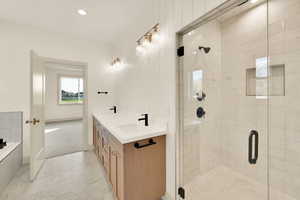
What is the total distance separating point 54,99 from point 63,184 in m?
5.81

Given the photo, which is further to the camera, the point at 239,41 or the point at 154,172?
the point at 239,41

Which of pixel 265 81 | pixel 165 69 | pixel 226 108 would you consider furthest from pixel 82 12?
pixel 265 81

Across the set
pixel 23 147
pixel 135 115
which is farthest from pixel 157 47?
pixel 23 147

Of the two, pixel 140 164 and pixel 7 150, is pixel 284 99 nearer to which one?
pixel 140 164

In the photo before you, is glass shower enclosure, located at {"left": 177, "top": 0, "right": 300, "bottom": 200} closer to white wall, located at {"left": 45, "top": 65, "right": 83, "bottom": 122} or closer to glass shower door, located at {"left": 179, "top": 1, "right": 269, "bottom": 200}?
glass shower door, located at {"left": 179, "top": 1, "right": 269, "bottom": 200}

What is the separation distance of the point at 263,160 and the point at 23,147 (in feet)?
13.3

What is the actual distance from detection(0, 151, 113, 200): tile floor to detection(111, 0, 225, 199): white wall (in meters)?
1.05

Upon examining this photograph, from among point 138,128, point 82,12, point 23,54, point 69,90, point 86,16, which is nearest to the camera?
point 138,128

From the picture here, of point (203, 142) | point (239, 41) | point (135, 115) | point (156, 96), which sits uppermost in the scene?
point (239, 41)

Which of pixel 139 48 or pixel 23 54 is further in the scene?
pixel 23 54

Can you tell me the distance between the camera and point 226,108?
222cm

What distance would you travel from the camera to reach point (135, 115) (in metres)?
2.38

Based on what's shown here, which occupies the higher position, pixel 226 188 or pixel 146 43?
pixel 146 43

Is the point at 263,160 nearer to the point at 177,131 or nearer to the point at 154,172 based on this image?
the point at 177,131
